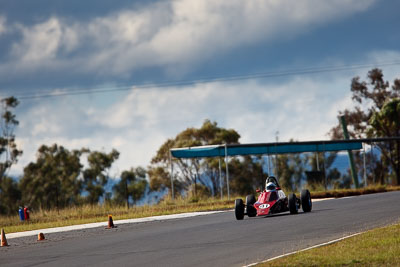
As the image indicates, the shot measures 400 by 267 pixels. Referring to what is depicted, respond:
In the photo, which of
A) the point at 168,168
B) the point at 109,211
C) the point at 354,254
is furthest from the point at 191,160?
the point at 354,254

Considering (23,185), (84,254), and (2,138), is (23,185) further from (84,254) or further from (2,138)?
(84,254)

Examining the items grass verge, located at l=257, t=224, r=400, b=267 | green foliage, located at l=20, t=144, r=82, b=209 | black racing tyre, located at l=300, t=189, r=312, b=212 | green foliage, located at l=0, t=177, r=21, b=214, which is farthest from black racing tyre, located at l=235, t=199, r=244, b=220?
green foliage, located at l=0, t=177, r=21, b=214

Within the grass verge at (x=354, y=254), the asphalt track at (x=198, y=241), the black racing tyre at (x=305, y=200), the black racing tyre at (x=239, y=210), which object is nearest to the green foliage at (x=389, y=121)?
the black racing tyre at (x=305, y=200)

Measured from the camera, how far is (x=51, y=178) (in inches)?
2518

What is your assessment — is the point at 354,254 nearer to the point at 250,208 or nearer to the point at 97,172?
the point at 250,208

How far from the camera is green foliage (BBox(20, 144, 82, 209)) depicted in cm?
6306

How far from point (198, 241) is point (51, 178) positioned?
171 feet

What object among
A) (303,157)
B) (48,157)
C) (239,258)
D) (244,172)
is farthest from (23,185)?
(239,258)

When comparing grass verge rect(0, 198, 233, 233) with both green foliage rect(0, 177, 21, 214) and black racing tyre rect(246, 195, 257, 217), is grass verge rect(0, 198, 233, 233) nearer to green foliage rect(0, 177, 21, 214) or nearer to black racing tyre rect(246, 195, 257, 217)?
black racing tyre rect(246, 195, 257, 217)

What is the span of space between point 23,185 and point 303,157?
29.2m

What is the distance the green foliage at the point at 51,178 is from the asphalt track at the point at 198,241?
1720 inches

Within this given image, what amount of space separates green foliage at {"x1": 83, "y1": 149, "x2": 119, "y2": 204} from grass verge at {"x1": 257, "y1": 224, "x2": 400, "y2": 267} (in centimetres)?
5344

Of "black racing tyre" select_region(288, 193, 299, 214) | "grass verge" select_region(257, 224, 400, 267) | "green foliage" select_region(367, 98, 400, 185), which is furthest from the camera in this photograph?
"green foliage" select_region(367, 98, 400, 185)

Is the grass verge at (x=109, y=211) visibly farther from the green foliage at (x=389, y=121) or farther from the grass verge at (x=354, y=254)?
the green foliage at (x=389, y=121)
